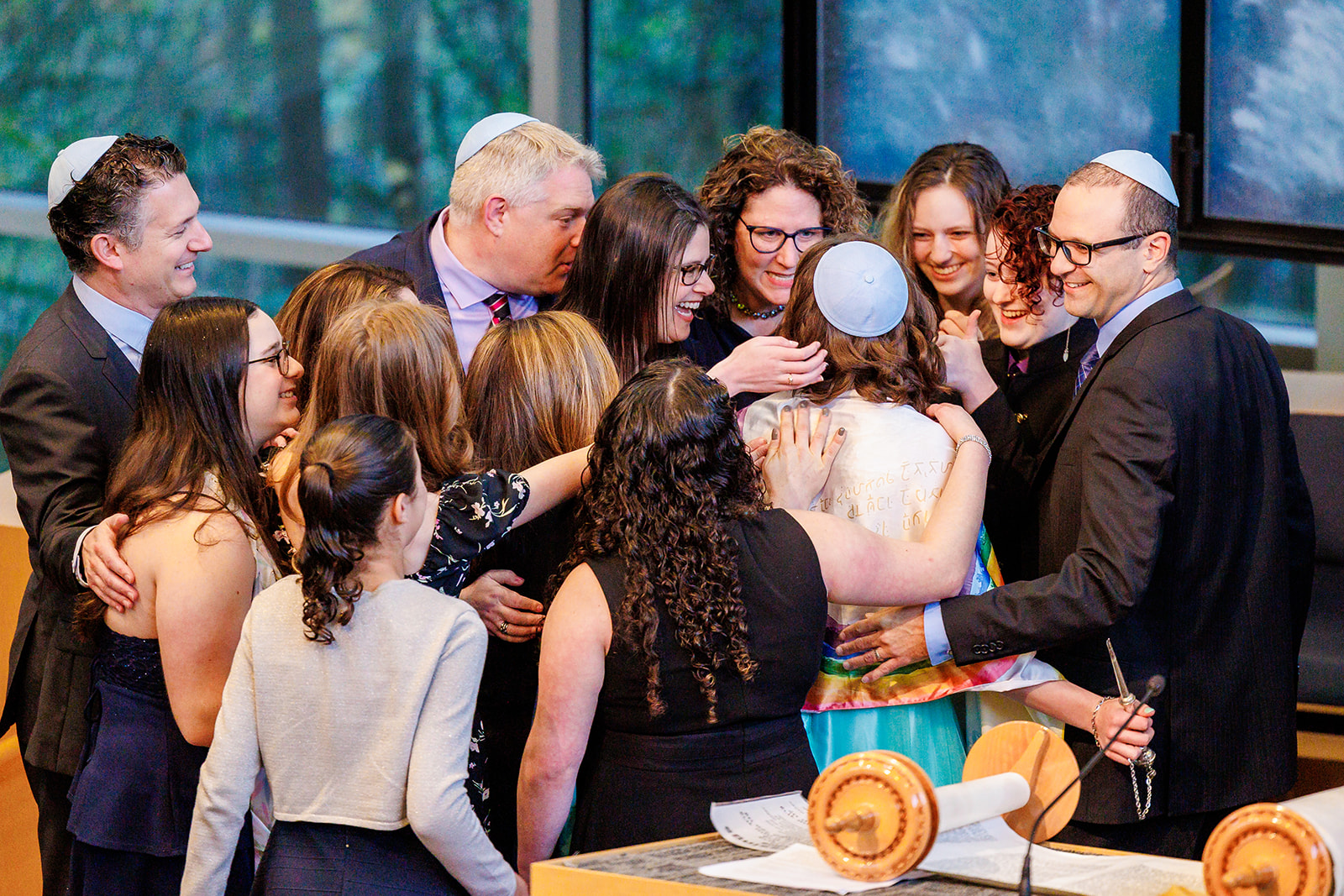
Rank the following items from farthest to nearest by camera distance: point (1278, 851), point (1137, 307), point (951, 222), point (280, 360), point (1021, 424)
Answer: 1. point (951, 222)
2. point (1021, 424)
3. point (1137, 307)
4. point (280, 360)
5. point (1278, 851)

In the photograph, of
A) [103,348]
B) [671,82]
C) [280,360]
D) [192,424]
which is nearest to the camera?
[192,424]

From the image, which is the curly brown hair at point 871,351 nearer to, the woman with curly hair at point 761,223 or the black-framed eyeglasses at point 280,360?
the woman with curly hair at point 761,223

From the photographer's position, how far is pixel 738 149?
3311 millimetres

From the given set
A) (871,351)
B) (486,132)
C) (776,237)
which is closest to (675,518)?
(871,351)

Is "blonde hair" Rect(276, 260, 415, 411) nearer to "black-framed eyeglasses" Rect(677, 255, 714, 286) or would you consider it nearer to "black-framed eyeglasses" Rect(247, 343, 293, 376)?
"black-framed eyeglasses" Rect(247, 343, 293, 376)

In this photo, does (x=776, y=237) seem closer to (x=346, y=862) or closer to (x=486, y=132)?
(x=486, y=132)

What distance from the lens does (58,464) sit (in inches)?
97.7

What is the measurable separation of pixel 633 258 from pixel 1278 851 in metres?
1.79

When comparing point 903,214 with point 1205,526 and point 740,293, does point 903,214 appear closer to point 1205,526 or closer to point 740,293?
point 740,293

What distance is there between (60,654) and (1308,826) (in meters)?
2.09

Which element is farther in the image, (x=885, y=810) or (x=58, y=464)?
(x=58, y=464)

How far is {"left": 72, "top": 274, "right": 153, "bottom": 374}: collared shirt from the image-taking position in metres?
2.64

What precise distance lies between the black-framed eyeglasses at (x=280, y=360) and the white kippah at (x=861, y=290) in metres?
0.91

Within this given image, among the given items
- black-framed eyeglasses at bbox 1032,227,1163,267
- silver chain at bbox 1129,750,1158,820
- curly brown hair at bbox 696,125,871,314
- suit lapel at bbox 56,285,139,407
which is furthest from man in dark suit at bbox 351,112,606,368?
silver chain at bbox 1129,750,1158,820
